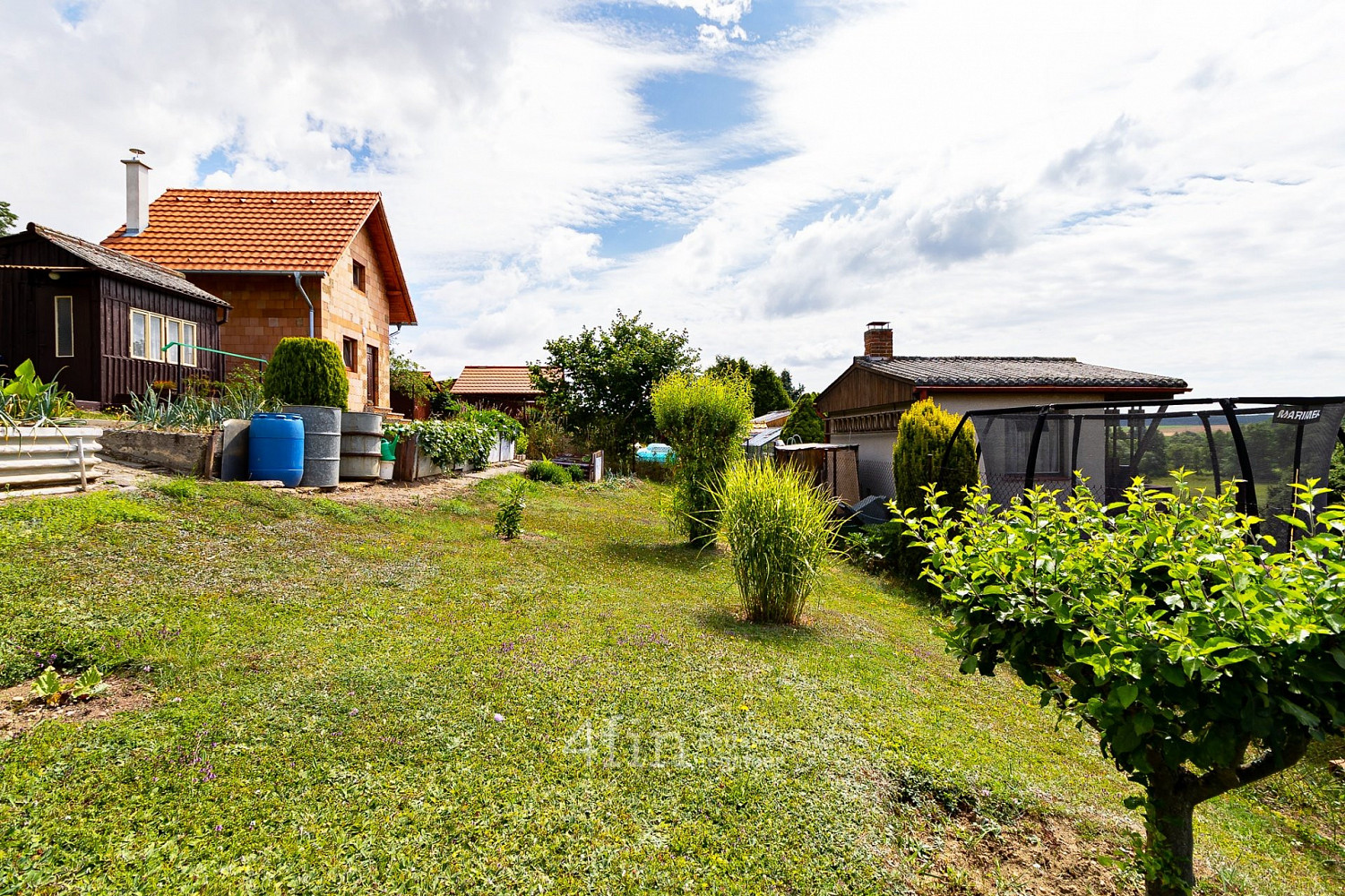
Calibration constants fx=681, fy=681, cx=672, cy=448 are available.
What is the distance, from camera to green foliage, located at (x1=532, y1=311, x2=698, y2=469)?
22.9 m

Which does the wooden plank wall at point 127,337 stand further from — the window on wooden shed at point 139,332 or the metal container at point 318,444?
the metal container at point 318,444

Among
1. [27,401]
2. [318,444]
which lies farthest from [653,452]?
[27,401]

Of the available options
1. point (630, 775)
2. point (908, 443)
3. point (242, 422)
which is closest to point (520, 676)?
point (630, 775)

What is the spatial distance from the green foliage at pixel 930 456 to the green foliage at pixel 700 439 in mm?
2629

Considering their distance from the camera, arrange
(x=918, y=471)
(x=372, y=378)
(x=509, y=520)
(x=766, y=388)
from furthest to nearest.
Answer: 1. (x=766, y=388)
2. (x=372, y=378)
3. (x=918, y=471)
4. (x=509, y=520)

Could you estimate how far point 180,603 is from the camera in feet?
15.4

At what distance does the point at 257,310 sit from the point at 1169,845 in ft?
60.5

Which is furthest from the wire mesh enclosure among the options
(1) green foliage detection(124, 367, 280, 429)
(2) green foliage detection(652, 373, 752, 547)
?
(1) green foliage detection(124, 367, 280, 429)

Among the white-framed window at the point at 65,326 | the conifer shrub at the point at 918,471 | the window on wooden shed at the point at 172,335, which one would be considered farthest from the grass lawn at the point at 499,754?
the window on wooden shed at the point at 172,335

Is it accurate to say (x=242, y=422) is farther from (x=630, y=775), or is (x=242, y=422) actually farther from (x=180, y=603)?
(x=630, y=775)

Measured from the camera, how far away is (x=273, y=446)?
28.0 feet

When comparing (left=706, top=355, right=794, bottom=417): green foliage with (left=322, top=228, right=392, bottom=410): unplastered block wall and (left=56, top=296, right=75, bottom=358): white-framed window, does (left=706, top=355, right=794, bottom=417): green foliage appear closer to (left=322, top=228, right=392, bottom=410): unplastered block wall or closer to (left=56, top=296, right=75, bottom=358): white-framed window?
(left=322, top=228, right=392, bottom=410): unplastered block wall

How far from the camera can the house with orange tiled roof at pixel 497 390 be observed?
33.1 metres

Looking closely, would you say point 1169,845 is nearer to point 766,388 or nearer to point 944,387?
point 944,387
